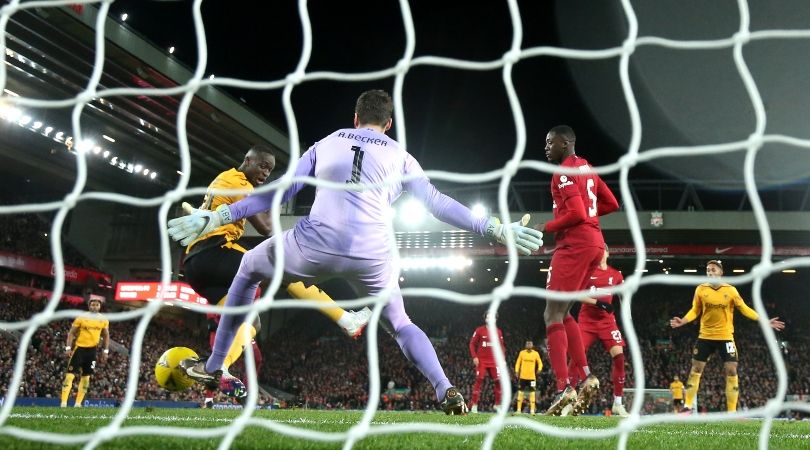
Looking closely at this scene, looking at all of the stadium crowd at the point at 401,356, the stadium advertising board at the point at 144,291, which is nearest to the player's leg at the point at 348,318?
the stadium crowd at the point at 401,356

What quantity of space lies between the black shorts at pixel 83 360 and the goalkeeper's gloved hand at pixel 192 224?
8.44 metres

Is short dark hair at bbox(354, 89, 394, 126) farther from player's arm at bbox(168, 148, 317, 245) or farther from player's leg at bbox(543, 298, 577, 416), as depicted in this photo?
player's leg at bbox(543, 298, 577, 416)

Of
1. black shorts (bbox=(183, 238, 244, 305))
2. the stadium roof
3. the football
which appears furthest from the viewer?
the stadium roof

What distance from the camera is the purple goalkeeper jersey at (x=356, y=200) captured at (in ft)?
10.8

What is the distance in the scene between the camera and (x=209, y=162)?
79.9ft

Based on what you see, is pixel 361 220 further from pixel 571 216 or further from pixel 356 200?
pixel 571 216

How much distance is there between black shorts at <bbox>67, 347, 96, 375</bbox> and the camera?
10086 millimetres

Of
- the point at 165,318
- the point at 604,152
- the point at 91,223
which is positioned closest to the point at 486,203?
the point at 604,152

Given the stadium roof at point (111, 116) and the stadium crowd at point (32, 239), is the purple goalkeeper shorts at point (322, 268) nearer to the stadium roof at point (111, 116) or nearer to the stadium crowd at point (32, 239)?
the stadium roof at point (111, 116)

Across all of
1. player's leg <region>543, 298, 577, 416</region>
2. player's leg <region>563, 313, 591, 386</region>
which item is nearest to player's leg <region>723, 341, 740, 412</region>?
player's leg <region>563, 313, 591, 386</region>

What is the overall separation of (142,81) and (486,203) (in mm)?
12782

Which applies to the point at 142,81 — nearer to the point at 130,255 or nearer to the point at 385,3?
the point at 385,3

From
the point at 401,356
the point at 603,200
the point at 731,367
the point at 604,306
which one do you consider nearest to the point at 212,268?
the point at 603,200

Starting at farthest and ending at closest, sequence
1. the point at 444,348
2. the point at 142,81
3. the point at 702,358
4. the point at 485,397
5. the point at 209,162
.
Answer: the point at 444,348
the point at 209,162
the point at 485,397
the point at 142,81
the point at 702,358
